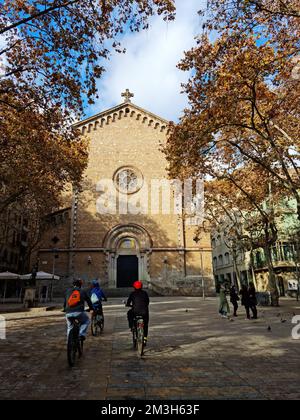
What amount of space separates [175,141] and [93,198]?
19.1 meters

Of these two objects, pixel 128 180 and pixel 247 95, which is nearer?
pixel 247 95

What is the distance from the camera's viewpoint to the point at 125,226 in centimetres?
2945

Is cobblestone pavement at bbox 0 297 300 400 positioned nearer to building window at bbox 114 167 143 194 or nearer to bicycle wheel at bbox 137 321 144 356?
bicycle wheel at bbox 137 321 144 356

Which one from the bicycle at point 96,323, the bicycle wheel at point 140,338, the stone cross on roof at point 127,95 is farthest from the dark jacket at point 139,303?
the stone cross on roof at point 127,95

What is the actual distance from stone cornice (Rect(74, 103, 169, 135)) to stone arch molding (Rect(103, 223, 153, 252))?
35.1 ft

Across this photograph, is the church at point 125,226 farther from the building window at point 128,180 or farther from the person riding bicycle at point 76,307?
the person riding bicycle at point 76,307

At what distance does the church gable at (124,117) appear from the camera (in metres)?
31.5

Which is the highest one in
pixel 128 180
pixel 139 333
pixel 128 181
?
pixel 128 180

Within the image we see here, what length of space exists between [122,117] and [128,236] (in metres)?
12.7

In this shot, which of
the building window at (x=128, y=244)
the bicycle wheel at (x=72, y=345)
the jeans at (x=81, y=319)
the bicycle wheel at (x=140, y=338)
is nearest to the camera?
the bicycle wheel at (x=72, y=345)

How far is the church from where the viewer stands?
28484 mm

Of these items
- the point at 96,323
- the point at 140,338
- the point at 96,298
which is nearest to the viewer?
the point at 140,338

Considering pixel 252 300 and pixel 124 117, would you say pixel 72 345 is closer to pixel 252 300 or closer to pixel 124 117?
pixel 252 300

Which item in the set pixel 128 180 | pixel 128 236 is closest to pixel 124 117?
pixel 128 180
